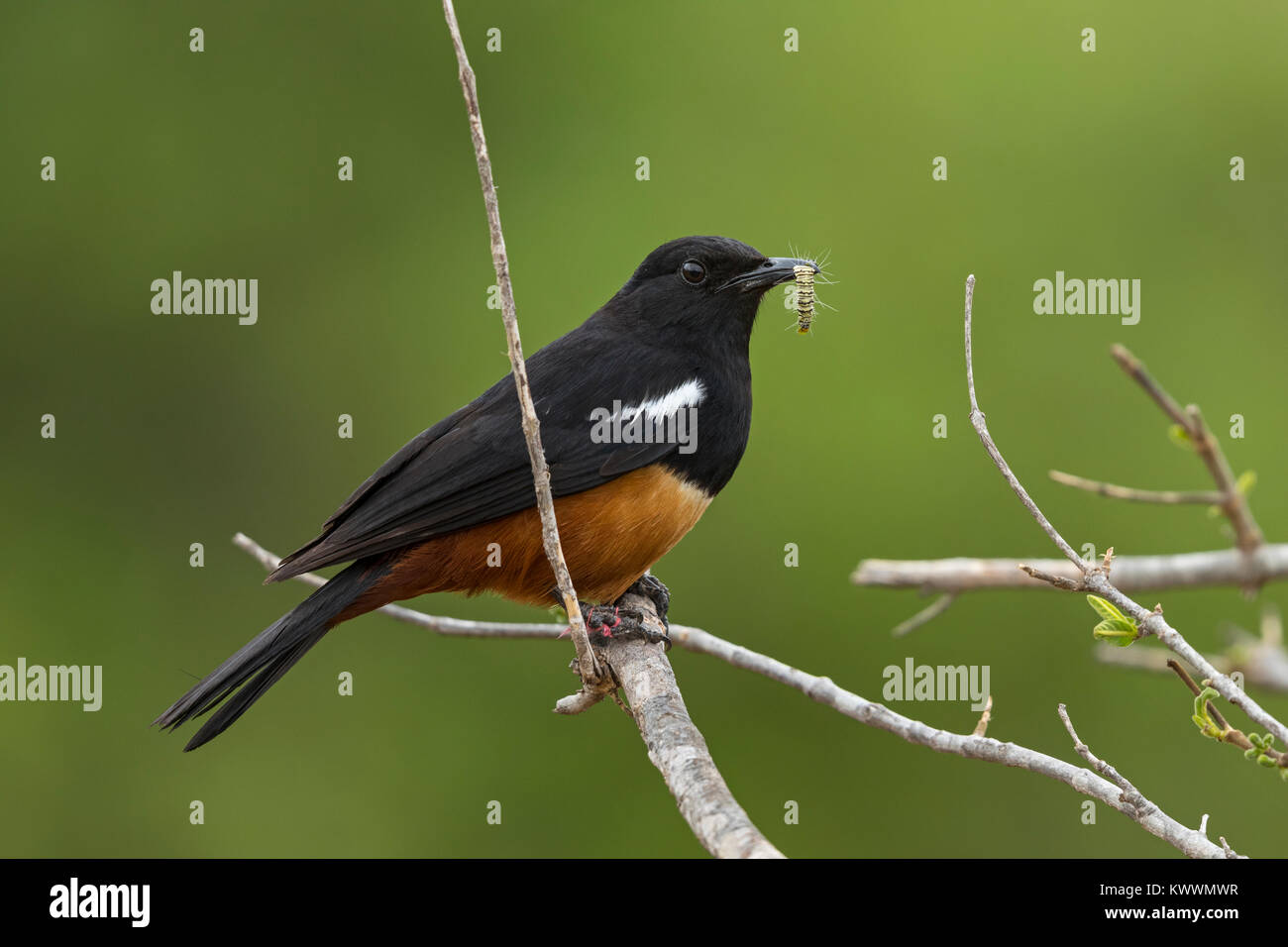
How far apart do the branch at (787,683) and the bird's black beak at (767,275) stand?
99 cm

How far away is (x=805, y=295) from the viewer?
369 cm

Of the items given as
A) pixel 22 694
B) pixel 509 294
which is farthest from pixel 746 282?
pixel 22 694

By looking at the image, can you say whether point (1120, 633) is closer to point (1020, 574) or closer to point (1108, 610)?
point (1108, 610)

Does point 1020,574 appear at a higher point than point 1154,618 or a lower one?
higher

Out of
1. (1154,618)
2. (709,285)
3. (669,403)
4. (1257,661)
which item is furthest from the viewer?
(709,285)

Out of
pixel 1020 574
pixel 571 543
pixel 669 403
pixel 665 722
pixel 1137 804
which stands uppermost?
pixel 669 403

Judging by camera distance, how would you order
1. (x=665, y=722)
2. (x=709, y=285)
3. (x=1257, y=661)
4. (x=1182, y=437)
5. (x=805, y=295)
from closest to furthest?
1. (x=1182, y=437)
2. (x=665, y=722)
3. (x=1257, y=661)
4. (x=805, y=295)
5. (x=709, y=285)

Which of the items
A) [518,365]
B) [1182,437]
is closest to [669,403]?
[518,365]

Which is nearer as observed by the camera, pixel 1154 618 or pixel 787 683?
pixel 1154 618

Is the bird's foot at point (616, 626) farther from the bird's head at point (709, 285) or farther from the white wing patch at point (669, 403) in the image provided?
the bird's head at point (709, 285)

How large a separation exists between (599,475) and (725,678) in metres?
2.47

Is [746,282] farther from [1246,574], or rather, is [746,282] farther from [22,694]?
[22,694]

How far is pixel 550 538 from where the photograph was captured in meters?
2.46

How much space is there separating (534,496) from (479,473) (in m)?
0.17
